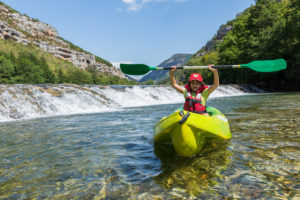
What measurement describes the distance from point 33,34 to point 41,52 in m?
40.2

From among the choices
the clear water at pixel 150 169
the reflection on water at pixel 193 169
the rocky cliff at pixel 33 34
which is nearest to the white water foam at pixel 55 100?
the clear water at pixel 150 169

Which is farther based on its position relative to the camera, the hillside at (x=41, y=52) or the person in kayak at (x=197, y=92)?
the hillside at (x=41, y=52)

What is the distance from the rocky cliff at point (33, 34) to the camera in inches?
4055

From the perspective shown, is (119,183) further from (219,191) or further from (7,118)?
(7,118)

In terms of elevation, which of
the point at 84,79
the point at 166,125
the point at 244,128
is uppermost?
the point at 84,79

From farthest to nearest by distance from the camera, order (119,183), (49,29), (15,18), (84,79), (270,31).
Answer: (49,29) → (15,18) → (84,79) → (270,31) → (119,183)

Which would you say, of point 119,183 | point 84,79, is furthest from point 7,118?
point 84,79

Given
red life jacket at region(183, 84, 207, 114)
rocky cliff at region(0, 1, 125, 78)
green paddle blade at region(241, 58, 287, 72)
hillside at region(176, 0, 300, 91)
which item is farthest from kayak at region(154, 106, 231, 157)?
rocky cliff at region(0, 1, 125, 78)

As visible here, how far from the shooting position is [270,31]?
1033 inches

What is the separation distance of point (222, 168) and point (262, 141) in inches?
62.3

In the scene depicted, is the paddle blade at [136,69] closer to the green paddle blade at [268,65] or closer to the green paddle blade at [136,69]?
the green paddle blade at [136,69]

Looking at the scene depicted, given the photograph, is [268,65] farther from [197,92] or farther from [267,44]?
[267,44]

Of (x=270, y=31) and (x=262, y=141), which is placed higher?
(x=270, y=31)

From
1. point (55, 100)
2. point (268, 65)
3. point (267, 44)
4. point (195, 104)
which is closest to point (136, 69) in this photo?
point (195, 104)
